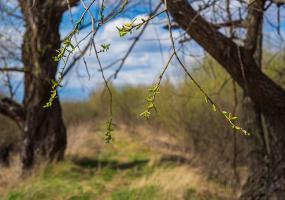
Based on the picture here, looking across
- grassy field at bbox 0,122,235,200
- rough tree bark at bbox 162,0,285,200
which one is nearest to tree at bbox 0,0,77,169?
grassy field at bbox 0,122,235,200

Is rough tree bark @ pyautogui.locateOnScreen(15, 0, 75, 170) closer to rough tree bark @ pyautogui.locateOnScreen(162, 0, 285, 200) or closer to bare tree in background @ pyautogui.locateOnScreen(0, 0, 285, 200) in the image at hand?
bare tree in background @ pyautogui.locateOnScreen(0, 0, 285, 200)

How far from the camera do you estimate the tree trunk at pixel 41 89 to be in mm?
12969

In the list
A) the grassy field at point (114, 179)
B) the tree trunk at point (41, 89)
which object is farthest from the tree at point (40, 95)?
the grassy field at point (114, 179)

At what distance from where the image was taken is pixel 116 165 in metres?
14.7

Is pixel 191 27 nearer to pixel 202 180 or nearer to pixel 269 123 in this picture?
pixel 269 123

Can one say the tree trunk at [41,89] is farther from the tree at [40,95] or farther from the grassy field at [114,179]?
the grassy field at [114,179]

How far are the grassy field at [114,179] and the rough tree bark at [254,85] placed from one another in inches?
66.4

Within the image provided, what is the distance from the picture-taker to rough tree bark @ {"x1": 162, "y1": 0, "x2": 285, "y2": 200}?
7211 mm

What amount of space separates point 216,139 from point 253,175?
23.5 ft

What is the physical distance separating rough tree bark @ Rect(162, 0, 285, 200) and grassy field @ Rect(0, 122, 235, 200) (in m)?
1.69

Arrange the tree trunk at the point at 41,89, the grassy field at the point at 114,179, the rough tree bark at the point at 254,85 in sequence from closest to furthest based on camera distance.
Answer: the rough tree bark at the point at 254,85
the grassy field at the point at 114,179
the tree trunk at the point at 41,89

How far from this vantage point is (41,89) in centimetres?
1325

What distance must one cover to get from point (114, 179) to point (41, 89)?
242 cm

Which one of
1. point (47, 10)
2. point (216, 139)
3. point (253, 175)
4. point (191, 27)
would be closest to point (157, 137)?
point (216, 139)
